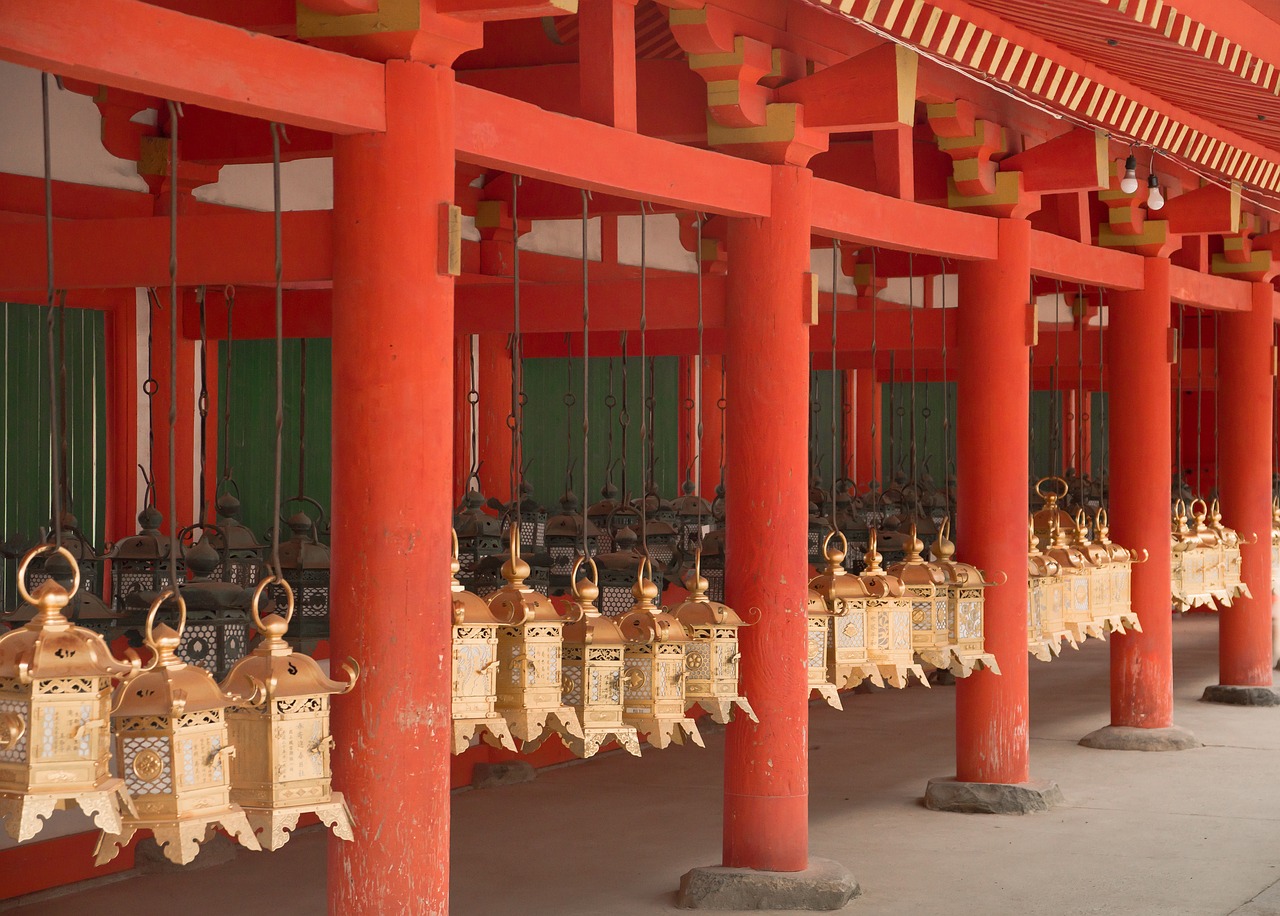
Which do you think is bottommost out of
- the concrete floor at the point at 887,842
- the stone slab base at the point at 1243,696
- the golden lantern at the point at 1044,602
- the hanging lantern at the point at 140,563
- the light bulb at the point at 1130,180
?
the concrete floor at the point at 887,842

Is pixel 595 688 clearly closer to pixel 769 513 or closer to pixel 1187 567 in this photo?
pixel 769 513

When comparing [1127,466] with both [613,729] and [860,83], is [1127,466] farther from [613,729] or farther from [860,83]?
[613,729]

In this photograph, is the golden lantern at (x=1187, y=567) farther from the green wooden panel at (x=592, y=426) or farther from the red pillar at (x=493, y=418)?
the red pillar at (x=493, y=418)

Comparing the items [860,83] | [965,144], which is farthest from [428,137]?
[965,144]

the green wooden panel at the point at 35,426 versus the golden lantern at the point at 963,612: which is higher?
the green wooden panel at the point at 35,426

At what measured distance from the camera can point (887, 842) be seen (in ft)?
22.1

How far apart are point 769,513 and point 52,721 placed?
110 inches

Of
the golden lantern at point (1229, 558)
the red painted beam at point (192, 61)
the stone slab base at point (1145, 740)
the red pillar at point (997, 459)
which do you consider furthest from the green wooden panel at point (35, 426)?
the golden lantern at point (1229, 558)

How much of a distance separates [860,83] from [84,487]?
358 cm

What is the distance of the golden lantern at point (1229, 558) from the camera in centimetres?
973

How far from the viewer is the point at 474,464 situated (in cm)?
914

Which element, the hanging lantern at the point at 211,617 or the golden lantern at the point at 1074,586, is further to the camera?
the golden lantern at the point at 1074,586

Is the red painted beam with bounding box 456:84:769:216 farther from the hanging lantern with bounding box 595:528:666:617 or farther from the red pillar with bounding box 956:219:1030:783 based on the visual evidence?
the red pillar with bounding box 956:219:1030:783

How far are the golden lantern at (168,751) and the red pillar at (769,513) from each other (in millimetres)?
2345
